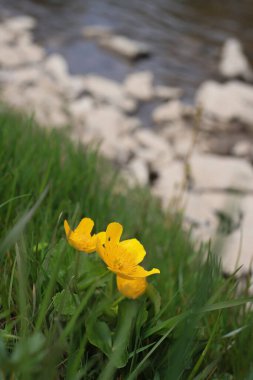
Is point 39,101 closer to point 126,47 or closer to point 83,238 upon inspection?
point 126,47

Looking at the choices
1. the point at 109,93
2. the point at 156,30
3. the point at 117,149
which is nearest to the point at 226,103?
the point at 109,93

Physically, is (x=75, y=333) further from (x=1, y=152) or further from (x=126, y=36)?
(x=126, y=36)

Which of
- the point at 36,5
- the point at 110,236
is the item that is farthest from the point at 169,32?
the point at 110,236

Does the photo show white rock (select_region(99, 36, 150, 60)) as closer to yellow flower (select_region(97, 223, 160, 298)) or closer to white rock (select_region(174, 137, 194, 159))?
white rock (select_region(174, 137, 194, 159))

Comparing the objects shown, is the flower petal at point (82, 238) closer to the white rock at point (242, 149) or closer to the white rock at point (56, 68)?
the white rock at point (242, 149)

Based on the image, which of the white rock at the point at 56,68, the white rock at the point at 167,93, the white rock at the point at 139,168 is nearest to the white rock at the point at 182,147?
the white rock at the point at 139,168
